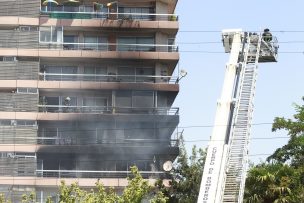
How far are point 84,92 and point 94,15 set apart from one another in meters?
6.97

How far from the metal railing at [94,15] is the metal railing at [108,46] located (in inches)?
90.8

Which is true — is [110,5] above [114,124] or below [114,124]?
above

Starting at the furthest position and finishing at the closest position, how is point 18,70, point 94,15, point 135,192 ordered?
point 94,15 → point 18,70 → point 135,192

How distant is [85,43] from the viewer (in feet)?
289

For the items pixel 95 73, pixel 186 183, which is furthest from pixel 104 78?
pixel 186 183

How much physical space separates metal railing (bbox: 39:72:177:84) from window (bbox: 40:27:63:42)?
3.01m

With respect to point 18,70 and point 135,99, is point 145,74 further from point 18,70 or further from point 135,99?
point 18,70

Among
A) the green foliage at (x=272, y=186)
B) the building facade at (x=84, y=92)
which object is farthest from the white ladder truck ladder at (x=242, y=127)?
the building facade at (x=84, y=92)

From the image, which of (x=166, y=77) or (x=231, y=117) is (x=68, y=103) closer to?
(x=166, y=77)

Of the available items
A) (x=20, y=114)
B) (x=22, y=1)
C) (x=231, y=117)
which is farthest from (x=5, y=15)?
(x=231, y=117)

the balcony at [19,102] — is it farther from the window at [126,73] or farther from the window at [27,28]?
the window at [126,73]

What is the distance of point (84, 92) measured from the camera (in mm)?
86188

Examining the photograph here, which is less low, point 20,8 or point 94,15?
point 20,8

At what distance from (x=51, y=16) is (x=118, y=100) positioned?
9278 millimetres
